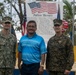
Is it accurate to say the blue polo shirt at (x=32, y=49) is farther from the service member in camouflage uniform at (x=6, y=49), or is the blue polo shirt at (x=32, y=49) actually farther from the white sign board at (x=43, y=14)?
the white sign board at (x=43, y=14)

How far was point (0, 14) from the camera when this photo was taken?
22500mm

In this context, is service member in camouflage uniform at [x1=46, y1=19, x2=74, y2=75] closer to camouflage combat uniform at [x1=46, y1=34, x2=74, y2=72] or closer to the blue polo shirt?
camouflage combat uniform at [x1=46, y1=34, x2=74, y2=72]

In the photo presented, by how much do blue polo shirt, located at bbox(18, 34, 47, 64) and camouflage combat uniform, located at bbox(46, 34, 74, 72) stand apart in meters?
0.19

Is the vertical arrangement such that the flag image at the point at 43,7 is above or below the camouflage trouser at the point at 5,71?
above

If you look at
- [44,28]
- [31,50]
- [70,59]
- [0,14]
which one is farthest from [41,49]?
[0,14]

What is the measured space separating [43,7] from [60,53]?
13.8 ft

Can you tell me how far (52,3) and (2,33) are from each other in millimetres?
4272

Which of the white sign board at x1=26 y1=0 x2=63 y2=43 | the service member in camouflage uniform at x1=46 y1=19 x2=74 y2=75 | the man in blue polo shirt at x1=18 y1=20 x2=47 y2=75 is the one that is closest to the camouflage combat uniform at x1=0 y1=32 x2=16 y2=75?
the man in blue polo shirt at x1=18 y1=20 x2=47 y2=75

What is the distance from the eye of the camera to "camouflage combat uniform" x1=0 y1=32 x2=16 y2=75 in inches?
211

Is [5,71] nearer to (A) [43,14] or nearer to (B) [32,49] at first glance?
(B) [32,49]

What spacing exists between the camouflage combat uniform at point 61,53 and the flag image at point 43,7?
404 cm

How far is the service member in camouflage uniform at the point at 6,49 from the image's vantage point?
5367 millimetres

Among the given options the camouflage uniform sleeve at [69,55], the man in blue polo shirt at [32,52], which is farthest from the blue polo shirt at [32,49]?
the camouflage uniform sleeve at [69,55]

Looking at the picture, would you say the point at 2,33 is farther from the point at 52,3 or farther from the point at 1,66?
the point at 52,3
